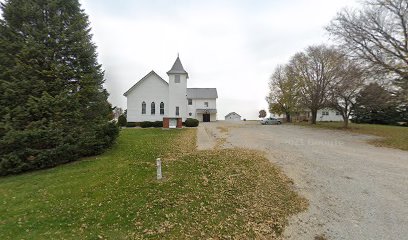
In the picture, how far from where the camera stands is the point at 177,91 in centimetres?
3103

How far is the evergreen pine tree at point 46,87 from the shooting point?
27.7 ft

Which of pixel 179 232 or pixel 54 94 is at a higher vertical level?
pixel 54 94

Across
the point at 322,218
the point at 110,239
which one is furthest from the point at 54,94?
the point at 322,218

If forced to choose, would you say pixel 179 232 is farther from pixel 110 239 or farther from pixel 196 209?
pixel 110 239

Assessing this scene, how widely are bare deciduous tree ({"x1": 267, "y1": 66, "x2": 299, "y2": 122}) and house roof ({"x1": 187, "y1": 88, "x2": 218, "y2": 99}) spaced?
49.1ft

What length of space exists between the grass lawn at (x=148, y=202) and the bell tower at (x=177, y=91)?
72.0 ft

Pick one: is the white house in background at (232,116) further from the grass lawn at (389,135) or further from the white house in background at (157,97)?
the grass lawn at (389,135)

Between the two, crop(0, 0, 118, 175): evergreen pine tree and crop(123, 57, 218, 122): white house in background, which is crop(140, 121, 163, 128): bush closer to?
crop(123, 57, 218, 122): white house in background

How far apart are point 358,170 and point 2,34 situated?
1593cm

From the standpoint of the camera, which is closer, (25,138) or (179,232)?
(179,232)

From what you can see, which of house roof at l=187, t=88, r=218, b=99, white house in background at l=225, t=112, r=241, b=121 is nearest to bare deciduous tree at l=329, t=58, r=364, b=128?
house roof at l=187, t=88, r=218, b=99

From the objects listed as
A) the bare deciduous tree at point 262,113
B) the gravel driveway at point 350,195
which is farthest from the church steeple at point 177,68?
the bare deciduous tree at point 262,113

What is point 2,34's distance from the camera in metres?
9.12

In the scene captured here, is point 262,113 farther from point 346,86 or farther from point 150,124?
point 346,86
